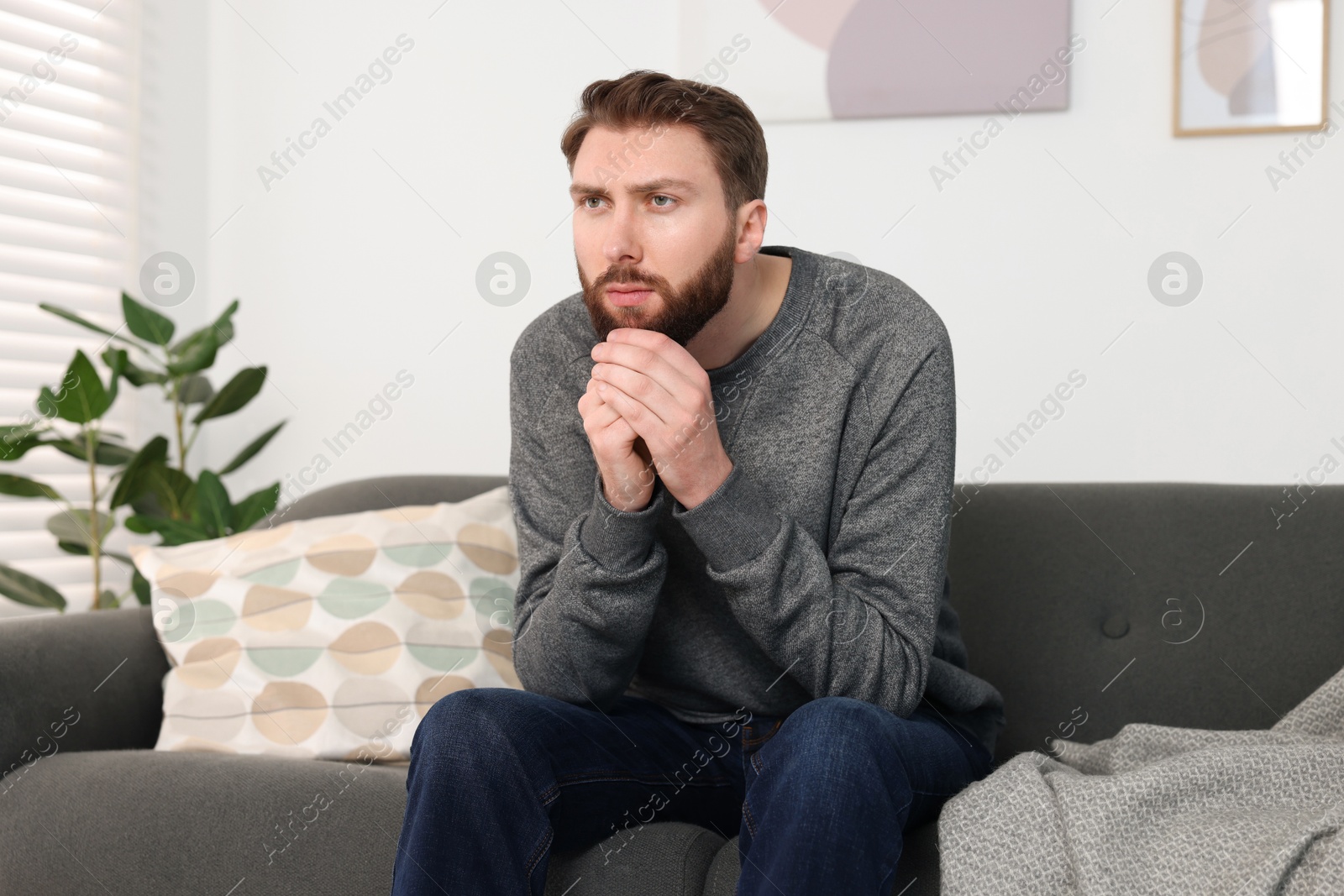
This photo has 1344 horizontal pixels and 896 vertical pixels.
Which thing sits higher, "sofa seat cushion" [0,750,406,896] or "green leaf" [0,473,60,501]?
"green leaf" [0,473,60,501]

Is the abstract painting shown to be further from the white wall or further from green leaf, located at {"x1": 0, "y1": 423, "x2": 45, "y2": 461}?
green leaf, located at {"x1": 0, "y1": 423, "x2": 45, "y2": 461}

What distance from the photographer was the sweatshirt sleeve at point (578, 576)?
4.04ft

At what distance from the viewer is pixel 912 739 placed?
1.11m

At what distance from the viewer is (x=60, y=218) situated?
7.92 ft

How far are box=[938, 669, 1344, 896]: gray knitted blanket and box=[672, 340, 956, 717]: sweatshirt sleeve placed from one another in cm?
16

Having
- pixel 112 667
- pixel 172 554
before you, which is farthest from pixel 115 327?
pixel 112 667

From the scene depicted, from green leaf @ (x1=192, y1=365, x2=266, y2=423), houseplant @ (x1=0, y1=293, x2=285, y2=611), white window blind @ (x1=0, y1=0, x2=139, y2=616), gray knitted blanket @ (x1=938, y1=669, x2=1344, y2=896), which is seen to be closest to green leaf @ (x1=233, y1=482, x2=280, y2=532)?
houseplant @ (x1=0, y1=293, x2=285, y2=611)

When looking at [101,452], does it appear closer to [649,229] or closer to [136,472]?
[136,472]

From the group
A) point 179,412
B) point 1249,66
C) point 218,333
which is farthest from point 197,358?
point 1249,66

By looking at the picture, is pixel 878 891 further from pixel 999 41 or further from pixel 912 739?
pixel 999 41

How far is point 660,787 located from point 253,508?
1.23 m

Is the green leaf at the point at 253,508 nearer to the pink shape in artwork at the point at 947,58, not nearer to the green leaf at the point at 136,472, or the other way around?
the green leaf at the point at 136,472

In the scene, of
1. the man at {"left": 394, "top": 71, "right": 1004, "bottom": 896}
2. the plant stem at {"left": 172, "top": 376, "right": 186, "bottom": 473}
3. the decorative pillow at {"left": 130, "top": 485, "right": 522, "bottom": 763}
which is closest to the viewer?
the man at {"left": 394, "top": 71, "right": 1004, "bottom": 896}

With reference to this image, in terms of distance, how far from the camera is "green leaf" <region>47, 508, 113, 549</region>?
2229mm
